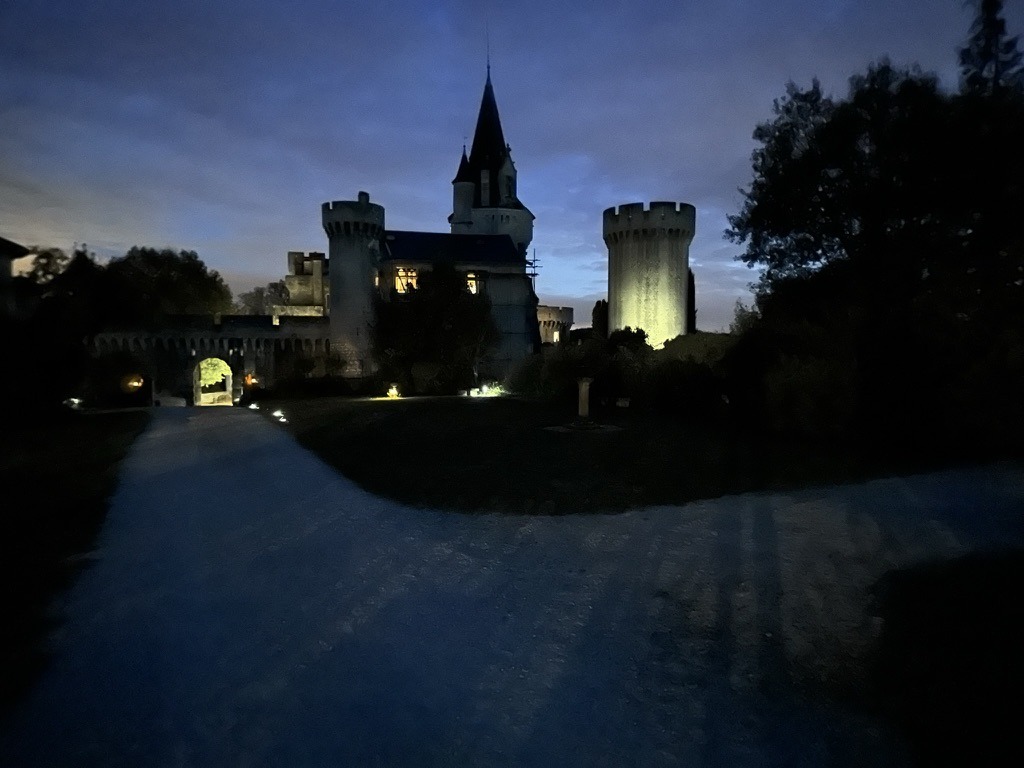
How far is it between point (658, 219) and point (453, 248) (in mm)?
14732

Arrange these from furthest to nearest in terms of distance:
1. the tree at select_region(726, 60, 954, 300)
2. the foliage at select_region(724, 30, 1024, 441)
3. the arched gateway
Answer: the arched gateway < the tree at select_region(726, 60, 954, 300) < the foliage at select_region(724, 30, 1024, 441)

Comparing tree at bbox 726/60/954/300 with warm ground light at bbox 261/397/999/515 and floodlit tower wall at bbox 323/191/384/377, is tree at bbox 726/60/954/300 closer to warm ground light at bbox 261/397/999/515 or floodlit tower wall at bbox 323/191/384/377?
warm ground light at bbox 261/397/999/515

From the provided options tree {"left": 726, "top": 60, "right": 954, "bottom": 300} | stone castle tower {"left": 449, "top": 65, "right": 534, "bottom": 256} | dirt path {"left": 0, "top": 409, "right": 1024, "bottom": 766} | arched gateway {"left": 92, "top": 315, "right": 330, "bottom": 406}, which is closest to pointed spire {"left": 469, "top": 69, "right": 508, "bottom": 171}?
stone castle tower {"left": 449, "top": 65, "right": 534, "bottom": 256}

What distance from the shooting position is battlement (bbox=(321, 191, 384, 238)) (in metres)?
40.9

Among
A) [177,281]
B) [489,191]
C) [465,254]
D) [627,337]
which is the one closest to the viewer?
[627,337]

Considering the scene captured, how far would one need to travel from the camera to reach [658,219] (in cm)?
3925

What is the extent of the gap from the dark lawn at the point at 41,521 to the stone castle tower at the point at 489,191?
38.7 meters

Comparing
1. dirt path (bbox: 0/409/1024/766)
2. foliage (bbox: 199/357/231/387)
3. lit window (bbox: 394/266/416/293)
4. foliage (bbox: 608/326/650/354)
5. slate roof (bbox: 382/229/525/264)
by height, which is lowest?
dirt path (bbox: 0/409/1024/766)

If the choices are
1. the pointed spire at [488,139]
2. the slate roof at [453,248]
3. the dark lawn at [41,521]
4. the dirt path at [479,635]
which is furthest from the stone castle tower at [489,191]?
the dirt path at [479,635]

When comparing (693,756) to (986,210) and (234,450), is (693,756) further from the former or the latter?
(986,210)

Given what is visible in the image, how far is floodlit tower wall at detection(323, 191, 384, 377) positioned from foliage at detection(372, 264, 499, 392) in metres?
6.41

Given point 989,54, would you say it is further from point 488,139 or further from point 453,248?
point 488,139

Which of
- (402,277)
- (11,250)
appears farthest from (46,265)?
(402,277)

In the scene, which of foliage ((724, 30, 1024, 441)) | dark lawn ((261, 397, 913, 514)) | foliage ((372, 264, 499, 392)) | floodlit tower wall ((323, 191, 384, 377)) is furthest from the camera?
floodlit tower wall ((323, 191, 384, 377))
